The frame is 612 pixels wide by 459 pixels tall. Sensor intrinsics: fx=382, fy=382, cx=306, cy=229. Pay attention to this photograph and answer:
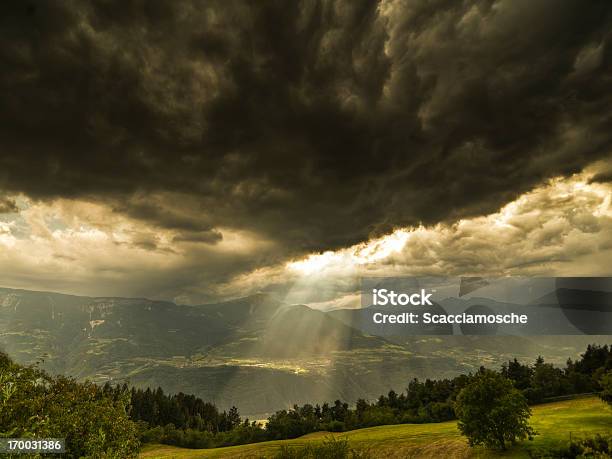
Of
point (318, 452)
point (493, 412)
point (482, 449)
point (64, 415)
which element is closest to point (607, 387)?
point (493, 412)

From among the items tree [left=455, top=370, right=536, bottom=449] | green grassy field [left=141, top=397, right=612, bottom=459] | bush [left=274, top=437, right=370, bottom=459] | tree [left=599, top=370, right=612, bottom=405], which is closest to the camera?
bush [left=274, top=437, right=370, bottom=459]

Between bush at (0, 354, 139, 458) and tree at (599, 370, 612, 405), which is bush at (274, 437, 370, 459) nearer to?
bush at (0, 354, 139, 458)

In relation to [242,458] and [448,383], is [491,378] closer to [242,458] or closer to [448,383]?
[242,458]

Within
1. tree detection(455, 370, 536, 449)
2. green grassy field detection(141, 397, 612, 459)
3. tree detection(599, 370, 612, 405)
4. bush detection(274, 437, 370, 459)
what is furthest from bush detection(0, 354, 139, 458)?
tree detection(599, 370, 612, 405)

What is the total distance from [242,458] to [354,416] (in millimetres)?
80980

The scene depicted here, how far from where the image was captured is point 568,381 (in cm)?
12388

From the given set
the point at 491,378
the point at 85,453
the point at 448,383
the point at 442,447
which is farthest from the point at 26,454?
the point at 448,383

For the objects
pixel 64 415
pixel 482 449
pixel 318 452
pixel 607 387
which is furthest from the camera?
pixel 482 449

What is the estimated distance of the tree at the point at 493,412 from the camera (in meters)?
57.4

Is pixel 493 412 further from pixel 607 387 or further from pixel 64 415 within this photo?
pixel 64 415

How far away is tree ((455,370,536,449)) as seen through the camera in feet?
188

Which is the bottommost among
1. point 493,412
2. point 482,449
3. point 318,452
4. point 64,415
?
point 482,449

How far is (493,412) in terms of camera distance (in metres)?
57.2


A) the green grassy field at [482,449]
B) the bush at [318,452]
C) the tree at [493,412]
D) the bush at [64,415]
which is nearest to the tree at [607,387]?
the green grassy field at [482,449]
